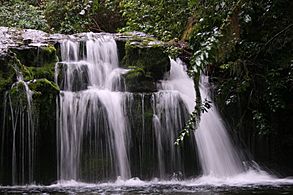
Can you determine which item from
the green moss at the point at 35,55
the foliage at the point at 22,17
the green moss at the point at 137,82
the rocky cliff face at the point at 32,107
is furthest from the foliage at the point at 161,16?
the foliage at the point at 22,17

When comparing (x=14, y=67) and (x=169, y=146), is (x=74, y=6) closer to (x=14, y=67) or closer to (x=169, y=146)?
(x=14, y=67)

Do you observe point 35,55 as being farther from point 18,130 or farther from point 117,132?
point 117,132

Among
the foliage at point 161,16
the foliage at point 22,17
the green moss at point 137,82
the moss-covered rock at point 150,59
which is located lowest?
the green moss at point 137,82

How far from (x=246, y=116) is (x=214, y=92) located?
0.82 meters

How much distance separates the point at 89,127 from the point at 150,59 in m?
2.17

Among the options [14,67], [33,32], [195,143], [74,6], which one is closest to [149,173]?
[195,143]

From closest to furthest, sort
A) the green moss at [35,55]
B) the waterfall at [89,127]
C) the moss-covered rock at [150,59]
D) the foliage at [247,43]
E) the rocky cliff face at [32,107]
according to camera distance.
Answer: the foliage at [247,43]
the rocky cliff face at [32,107]
the waterfall at [89,127]
the green moss at [35,55]
the moss-covered rock at [150,59]

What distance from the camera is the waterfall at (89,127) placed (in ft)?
22.7

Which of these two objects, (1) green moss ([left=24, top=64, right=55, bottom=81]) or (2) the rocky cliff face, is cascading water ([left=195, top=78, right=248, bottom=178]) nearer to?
(2) the rocky cliff face

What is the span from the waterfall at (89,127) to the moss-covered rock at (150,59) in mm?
594

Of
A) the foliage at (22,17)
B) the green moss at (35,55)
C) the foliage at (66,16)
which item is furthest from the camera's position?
the foliage at (66,16)

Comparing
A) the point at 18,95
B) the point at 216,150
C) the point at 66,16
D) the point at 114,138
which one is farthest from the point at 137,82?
the point at 66,16

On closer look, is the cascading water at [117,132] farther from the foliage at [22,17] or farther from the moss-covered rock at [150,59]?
the foliage at [22,17]

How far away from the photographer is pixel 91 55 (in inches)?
349
